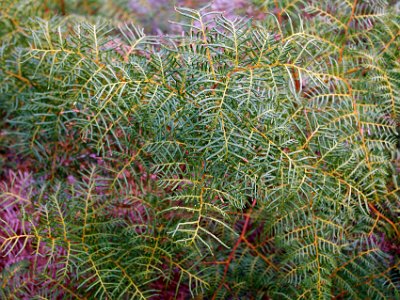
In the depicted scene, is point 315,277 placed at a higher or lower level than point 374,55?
lower

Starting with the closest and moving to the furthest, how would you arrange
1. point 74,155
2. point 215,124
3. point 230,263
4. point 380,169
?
point 215,124
point 380,169
point 230,263
point 74,155

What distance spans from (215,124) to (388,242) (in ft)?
2.24

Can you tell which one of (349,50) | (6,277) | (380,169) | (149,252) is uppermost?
(349,50)

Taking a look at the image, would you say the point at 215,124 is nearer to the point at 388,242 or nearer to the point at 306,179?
the point at 306,179

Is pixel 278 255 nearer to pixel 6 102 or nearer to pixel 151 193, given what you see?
pixel 151 193

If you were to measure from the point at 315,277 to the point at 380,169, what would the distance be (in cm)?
29

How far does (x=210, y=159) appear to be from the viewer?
3.41 feet

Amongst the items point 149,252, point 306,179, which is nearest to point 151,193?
point 149,252

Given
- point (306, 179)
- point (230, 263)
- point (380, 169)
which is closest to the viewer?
point (306, 179)

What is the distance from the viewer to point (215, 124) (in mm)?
964

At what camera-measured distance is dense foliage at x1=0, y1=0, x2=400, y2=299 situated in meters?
1.04

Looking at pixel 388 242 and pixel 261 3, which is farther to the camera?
pixel 261 3

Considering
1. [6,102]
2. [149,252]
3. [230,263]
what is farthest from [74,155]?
[230,263]

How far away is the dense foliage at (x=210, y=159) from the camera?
41.1 inches
